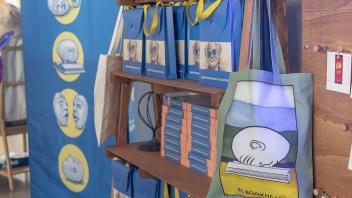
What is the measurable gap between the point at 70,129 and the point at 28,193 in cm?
115

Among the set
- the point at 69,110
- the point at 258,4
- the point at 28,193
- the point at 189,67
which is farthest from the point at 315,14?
the point at 28,193

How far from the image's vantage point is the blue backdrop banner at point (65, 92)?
9.04 ft

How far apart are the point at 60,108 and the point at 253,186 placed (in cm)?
215

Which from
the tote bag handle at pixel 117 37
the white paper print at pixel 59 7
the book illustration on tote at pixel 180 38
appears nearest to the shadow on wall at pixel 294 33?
the book illustration on tote at pixel 180 38

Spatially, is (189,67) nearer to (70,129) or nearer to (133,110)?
(133,110)

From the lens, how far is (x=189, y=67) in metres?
1.80

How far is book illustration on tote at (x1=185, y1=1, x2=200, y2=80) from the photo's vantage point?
1715 mm

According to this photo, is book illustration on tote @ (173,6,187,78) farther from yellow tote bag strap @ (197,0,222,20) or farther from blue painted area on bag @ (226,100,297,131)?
blue painted area on bag @ (226,100,297,131)

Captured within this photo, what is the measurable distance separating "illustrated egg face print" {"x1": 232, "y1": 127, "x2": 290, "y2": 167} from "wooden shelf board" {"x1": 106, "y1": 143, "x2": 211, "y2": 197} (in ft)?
0.99

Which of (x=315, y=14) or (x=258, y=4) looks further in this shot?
(x=258, y=4)

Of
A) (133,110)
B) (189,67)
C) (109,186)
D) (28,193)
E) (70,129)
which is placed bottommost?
(28,193)

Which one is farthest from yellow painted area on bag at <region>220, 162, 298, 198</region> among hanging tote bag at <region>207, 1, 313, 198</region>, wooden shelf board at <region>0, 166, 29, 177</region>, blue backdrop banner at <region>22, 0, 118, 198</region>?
wooden shelf board at <region>0, 166, 29, 177</region>

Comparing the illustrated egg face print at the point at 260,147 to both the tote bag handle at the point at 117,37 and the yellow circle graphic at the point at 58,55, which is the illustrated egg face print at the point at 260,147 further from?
the yellow circle graphic at the point at 58,55

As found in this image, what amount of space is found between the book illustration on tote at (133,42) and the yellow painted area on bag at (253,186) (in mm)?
751
